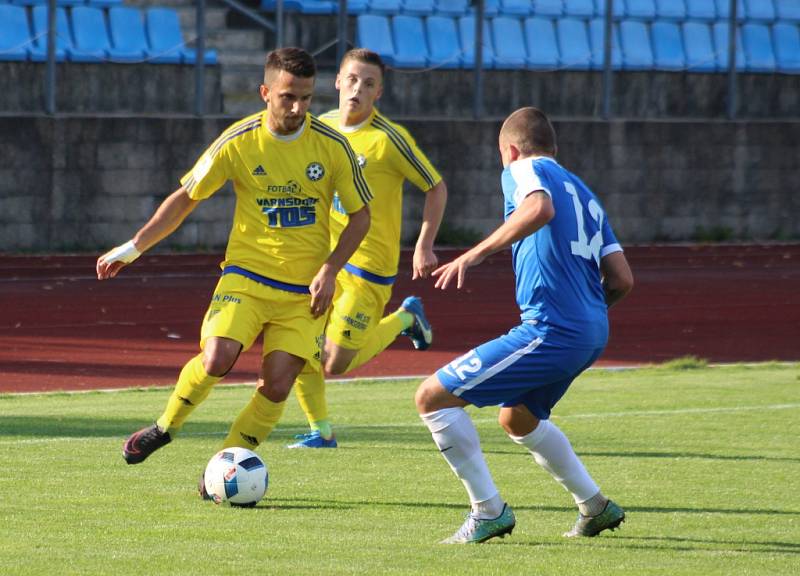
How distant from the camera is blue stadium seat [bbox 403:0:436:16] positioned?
2436cm

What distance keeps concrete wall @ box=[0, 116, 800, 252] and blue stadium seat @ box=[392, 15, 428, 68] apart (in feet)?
4.99

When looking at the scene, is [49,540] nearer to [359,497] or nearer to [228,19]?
[359,497]

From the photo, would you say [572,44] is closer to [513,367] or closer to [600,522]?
[600,522]

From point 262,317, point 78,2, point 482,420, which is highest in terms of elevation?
point 78,2

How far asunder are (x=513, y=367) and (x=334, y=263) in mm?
1412

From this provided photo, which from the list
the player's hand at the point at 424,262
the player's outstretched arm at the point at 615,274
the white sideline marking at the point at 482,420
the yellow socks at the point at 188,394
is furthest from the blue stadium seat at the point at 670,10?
the player's outstretched arm at the point at 615,274

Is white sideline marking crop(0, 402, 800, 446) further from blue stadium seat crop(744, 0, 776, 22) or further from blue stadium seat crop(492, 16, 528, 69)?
blue stadium seat crop(744, 0, 776, 22)

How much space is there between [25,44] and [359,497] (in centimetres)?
1397

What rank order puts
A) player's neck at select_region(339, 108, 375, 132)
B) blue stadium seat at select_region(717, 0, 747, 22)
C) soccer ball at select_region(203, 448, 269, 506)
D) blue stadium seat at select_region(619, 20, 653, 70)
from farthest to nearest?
blue stadium seat at select_region(717, 0, 747, 22), blue stadium seat at select_region(619, 20, 653, 70), player's neck at select_region(339, 108, 375, 132), soccer ball at select_region(203, 448, 269, 506)

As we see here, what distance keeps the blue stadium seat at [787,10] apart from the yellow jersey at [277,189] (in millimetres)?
22291

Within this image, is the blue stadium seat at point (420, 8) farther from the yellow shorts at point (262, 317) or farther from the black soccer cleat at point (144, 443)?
the black soccer cleat at point (144, 443)

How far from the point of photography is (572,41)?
83.3ft

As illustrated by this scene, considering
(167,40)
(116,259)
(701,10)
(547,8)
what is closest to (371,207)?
(116,259)

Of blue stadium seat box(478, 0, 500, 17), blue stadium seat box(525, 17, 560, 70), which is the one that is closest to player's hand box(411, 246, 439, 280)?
blue stadium seat box(525, 17, 560, 70)
